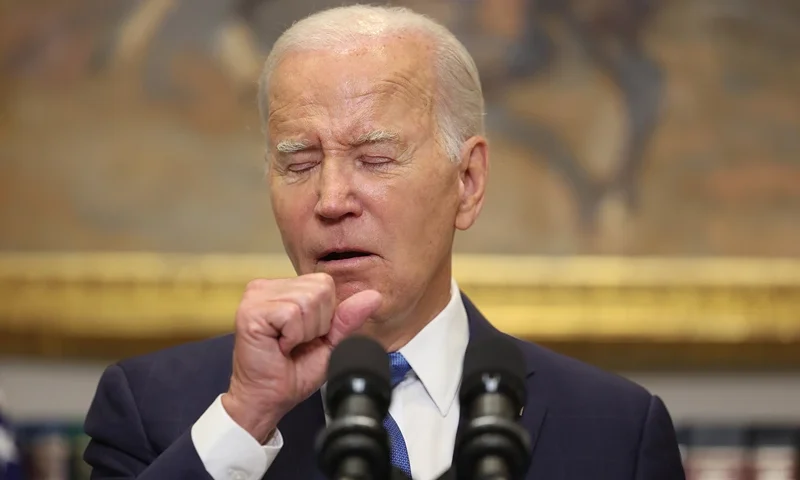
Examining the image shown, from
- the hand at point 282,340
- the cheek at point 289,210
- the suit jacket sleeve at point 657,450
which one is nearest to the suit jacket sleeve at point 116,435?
the hand at point 282,340

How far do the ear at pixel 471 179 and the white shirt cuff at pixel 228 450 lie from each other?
2.40 ft

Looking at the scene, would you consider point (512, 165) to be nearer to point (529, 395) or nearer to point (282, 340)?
point (529, 395)

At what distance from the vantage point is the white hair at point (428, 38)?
219 cm

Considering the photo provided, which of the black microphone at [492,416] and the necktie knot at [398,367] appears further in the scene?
the necktie knot at [398,367]

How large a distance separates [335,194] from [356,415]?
80 centimetres

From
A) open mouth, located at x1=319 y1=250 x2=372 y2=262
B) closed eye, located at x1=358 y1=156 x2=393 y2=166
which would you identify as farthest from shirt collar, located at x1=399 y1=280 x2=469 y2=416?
closed eye, located at x1=358 y1=156 x2=393 y2=166

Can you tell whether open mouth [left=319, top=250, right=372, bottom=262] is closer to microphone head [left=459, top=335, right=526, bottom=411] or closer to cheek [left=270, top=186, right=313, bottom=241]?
cheek [left=270, top=186, right=313, bottom=241]

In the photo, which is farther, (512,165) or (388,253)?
(512,165)

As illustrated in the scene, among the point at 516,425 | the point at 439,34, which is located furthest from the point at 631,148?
the point at 516,425

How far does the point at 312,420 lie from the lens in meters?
2.14

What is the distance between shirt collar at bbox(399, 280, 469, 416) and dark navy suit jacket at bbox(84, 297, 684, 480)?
106 mm

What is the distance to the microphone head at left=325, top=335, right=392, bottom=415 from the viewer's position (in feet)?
4.35

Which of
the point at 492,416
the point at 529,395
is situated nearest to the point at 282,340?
the point at 492,416

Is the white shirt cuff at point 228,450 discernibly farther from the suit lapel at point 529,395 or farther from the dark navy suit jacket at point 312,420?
the suit lapel at point 529,395
